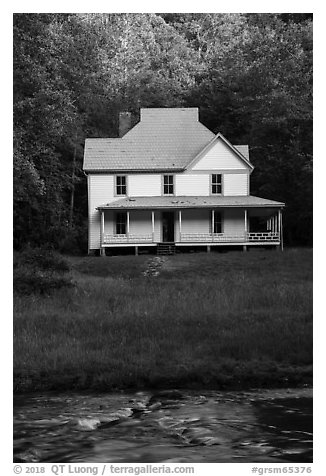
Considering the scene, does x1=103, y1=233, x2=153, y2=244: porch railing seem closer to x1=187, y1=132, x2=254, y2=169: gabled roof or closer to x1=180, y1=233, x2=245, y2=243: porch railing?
x1=180, y1=233, x2=245, y2=243: porch railing

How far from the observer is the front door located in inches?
327

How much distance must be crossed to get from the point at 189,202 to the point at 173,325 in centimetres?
123

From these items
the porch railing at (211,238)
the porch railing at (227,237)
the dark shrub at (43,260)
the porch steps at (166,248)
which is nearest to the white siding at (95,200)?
the porch railing at (211,238)

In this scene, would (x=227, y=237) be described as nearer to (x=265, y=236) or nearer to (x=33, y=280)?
(x=265, y=236)

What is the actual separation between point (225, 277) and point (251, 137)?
4.71ft

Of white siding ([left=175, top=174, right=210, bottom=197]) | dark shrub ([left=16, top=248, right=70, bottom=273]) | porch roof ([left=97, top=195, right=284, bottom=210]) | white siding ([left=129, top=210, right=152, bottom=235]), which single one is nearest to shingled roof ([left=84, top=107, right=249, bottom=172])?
white siding ([left=175, top=174, right=210, bottom=197])

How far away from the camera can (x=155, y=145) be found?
28.8 ft

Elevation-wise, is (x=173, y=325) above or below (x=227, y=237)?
below

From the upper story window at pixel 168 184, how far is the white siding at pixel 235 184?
529 mm

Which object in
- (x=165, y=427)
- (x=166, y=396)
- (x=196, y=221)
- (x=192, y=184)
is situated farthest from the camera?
(x=192, y=184)

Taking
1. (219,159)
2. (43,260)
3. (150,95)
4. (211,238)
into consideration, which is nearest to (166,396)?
(211,238)

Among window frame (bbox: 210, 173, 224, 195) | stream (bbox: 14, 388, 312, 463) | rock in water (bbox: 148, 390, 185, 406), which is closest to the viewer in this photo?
stream (bbox: 14, 388, 312, 463)

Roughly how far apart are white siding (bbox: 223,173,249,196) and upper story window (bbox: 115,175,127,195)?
1005 millimetres

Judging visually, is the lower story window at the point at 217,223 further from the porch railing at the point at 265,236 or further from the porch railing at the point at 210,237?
the porch railing at the point at 265,236
